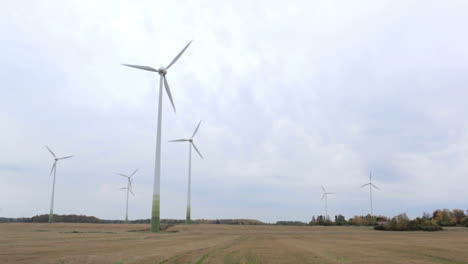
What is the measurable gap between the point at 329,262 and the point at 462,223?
14743 centimetres

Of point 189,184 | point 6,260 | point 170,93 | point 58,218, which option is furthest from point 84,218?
point 6,260

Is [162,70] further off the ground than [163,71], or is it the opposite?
[162,70]

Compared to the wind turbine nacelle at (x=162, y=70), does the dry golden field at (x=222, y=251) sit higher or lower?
lower

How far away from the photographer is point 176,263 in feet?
64.4

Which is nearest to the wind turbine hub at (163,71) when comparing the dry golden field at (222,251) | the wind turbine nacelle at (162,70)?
the wind turbine nacelle at (162,70)

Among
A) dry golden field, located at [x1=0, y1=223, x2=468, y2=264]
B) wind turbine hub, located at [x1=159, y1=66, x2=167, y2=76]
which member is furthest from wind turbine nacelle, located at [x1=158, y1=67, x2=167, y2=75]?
dry golden field, located at [x1=0, y1=223, x2=468, y2=264]

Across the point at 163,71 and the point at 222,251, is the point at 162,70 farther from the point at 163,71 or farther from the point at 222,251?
the point at 222,251

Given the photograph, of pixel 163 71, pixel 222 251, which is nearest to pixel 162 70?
pixel 163 71

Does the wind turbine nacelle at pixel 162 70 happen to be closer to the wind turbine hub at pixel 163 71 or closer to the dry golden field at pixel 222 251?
the wind turbine hub at pixel 163 71

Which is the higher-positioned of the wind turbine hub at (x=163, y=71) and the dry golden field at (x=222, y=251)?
the wind turbine hub at (x=163, y=71)

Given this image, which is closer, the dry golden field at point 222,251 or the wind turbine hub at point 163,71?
the dry golden field at point 222,251

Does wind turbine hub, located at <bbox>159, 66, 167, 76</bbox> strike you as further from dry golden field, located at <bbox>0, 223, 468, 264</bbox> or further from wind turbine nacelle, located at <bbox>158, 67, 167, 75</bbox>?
dry golden field, located at <bbox>0, 223, 468, 264</bbox>

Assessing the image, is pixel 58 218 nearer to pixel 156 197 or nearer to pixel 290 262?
pixel 156 197

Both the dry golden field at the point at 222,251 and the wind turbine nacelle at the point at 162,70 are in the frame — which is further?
the wind turbine nacelle at the point at 162,70
